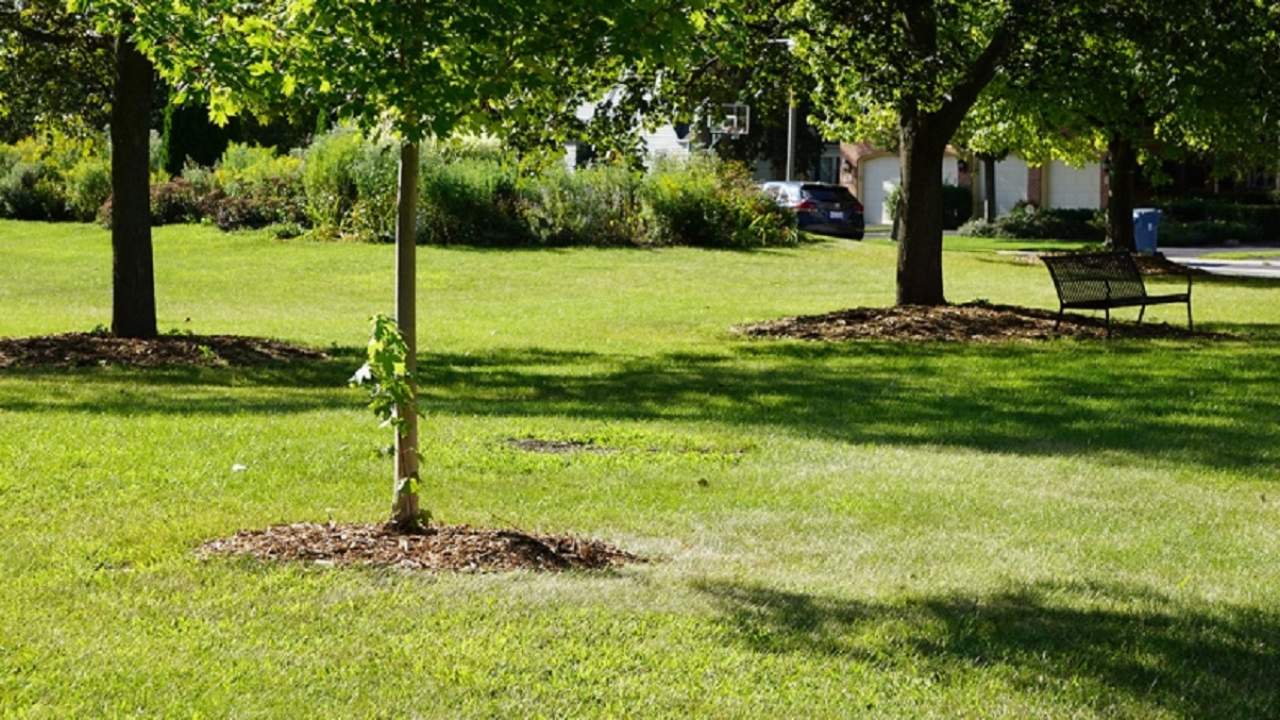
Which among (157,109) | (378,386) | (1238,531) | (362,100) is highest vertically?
(157,109)

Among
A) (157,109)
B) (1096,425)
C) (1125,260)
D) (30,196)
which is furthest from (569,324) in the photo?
(157,109)

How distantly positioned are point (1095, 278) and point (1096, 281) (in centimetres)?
3

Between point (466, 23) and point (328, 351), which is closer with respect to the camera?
point (466, 23)

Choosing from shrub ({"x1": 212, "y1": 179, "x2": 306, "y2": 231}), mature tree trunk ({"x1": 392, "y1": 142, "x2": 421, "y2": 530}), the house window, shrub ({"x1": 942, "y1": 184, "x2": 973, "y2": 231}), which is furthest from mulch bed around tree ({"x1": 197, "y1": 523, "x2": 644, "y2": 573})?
the house window

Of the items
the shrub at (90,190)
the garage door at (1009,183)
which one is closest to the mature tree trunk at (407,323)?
the shrub at (90,190)

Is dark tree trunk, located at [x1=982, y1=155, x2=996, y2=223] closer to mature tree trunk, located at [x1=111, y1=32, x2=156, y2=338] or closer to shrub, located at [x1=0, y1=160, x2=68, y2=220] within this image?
shrub, located at [x1=0, y1=160, x2=68, y2=220]

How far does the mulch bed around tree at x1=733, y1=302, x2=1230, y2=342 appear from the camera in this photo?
18781 mm

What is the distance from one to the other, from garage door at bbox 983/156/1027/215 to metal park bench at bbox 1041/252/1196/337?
1537 inches

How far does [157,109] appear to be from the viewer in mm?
46875

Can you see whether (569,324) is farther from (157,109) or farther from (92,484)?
(157,109)

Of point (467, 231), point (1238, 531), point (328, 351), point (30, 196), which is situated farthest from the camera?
point (30, 196)

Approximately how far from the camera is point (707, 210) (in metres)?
33.7

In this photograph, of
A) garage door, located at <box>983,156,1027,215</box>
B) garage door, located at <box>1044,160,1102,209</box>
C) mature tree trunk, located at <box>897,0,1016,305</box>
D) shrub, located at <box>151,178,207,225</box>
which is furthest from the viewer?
garage door, located at <box>983,156,1027,215</box>

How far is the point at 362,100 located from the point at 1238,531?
15.2ft
